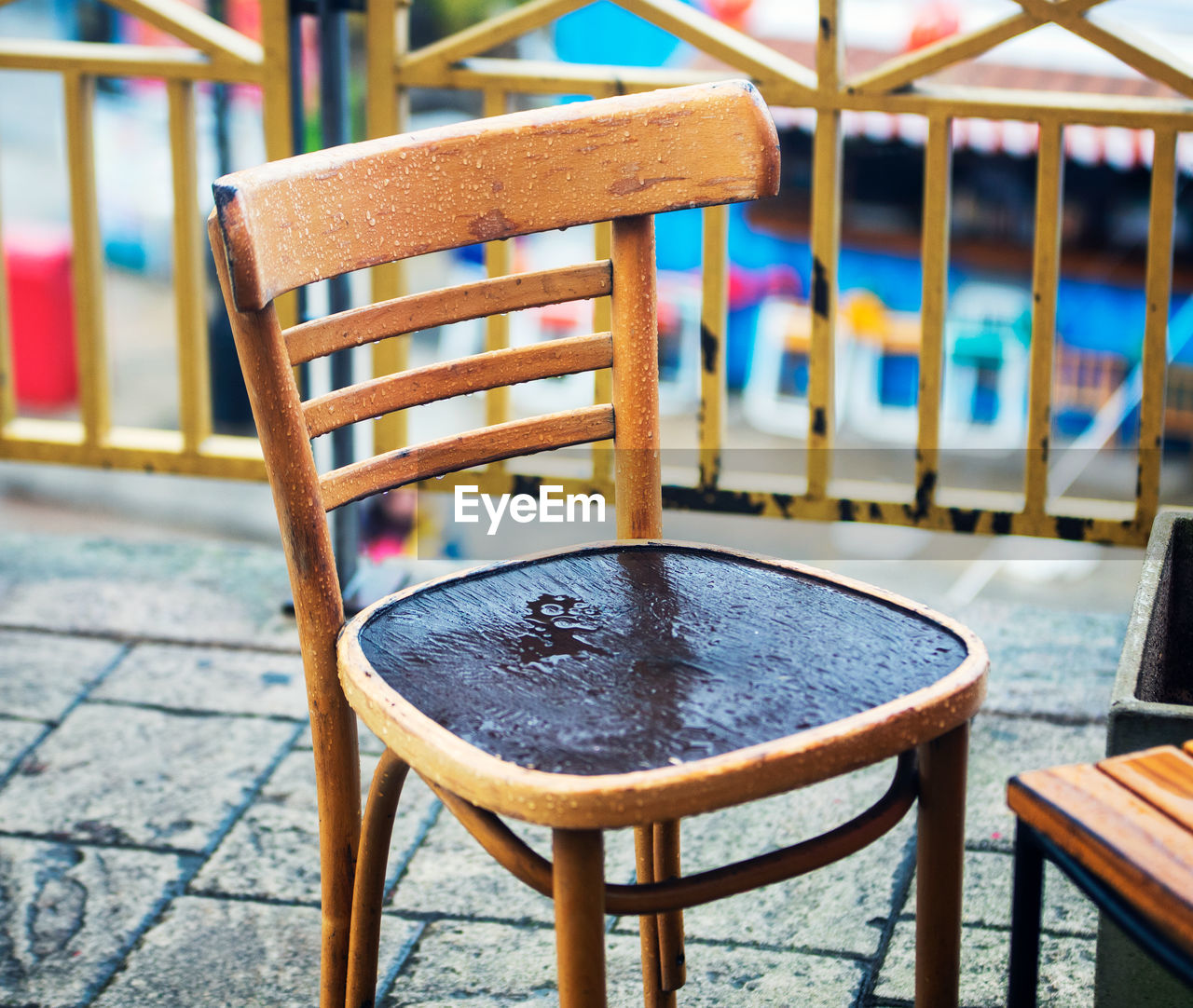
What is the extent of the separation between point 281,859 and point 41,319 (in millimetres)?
5662

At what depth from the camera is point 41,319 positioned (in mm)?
6840

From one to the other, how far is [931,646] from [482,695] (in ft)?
1.22

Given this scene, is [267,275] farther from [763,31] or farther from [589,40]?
[763,31]

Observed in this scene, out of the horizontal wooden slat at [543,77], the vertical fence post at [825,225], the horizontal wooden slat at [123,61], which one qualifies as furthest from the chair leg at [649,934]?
the horizontal wooden slat at [123,61]

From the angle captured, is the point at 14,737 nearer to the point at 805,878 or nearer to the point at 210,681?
the point at 210,681

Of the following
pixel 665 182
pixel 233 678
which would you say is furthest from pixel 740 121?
pixel 233 678

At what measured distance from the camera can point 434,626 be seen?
121 centimetres

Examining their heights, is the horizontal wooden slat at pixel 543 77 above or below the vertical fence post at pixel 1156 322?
above

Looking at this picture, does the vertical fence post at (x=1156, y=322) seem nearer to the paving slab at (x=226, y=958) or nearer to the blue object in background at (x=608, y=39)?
the paving slab at (x=226, y=958)

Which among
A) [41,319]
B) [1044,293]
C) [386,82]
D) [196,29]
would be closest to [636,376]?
[1044,293]

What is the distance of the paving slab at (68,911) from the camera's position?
160 cm

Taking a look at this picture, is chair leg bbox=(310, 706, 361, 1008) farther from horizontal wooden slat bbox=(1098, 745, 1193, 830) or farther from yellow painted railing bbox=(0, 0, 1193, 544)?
yellow painted railing bbox=(0, 0, 1193, 544)

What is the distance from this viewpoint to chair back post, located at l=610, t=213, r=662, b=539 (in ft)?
4.45

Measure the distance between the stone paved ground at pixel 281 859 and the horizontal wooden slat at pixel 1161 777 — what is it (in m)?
0.71
